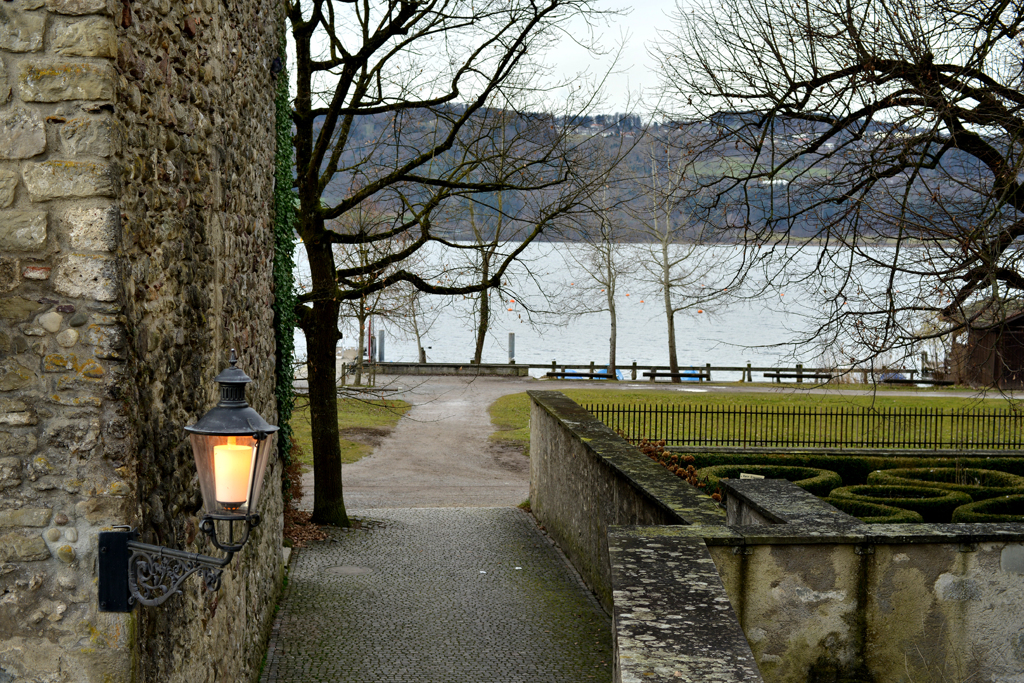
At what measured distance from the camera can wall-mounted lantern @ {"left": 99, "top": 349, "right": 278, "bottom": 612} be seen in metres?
3.59

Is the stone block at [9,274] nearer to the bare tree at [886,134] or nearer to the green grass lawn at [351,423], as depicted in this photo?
the bare tree at [886,134]

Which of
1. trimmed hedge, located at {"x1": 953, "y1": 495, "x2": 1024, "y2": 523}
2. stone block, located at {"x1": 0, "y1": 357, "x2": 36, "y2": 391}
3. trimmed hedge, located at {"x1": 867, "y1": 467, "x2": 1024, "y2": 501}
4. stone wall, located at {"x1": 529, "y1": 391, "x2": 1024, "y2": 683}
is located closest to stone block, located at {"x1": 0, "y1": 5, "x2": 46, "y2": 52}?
stone block, located at {"x1": 0, "y1": 357, "x2": 36, "y2": 391}

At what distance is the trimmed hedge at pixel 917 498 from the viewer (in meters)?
11.3

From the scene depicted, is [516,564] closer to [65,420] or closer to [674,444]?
[674,444]

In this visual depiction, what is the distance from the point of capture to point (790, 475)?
43.3ft

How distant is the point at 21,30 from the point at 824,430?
18.6m

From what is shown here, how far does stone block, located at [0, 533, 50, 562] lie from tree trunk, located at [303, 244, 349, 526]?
→ 9881mm

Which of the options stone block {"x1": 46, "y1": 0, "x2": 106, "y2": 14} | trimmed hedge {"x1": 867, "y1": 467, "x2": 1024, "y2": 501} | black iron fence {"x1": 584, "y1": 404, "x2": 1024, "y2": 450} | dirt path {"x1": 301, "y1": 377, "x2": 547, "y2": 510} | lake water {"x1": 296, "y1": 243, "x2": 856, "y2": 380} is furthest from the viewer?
lake water {"x1": 296, "y1": 243, "x2": 856, "y2": 380}

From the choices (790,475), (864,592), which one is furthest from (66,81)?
(790,475)

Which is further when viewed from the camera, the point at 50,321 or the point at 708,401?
the point at 708,401

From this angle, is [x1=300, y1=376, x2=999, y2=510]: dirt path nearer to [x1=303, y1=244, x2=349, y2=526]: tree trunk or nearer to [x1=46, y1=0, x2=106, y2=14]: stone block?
[x1=303, y1=244, x2=349, y2=526]: tree trunk

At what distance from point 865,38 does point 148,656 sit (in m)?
9.30

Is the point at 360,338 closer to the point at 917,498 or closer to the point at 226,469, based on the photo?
the point at 917,498

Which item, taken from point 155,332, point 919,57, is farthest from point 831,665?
point 919,57
